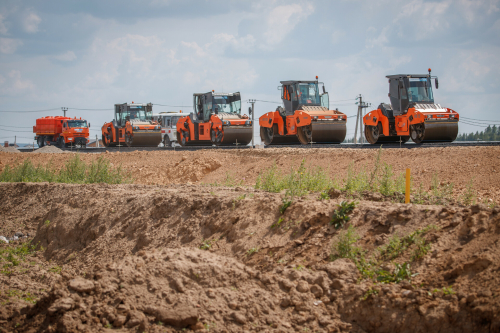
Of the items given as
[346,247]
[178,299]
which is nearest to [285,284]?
[346,247]

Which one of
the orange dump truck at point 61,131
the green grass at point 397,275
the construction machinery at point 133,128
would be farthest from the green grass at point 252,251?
the orange dump truck at point 61,131

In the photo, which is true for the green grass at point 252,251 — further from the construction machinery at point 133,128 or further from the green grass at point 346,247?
the construction machinery at point 133,128

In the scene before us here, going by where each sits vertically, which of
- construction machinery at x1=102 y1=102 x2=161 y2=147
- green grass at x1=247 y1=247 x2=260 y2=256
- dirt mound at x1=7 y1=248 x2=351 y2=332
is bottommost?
dirt mound at x1=7 y1=248 x2=351 y2=332

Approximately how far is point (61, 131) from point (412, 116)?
1355 inches

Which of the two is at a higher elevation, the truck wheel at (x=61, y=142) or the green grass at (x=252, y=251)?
the truck wheel at (x=61, y=142)

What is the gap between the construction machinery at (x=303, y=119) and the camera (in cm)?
2275

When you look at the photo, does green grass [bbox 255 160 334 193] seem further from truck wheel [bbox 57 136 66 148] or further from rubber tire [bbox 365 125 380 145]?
truck wheel [bbox 57 136 66 148]

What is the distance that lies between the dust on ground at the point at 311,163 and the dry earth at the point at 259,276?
11.5ft

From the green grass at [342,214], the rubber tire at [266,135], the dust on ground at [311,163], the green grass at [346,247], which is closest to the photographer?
the green grass at [346,247]

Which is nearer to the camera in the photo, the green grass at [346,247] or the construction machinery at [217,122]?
the green grass at [346,247]

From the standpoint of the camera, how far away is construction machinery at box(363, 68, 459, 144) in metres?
19.5

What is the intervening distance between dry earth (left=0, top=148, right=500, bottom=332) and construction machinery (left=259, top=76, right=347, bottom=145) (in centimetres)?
1416

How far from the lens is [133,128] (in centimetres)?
3359

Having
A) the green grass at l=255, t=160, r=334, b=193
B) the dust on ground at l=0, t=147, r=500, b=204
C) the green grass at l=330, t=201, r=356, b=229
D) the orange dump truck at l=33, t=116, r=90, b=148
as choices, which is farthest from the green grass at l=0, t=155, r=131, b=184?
the orange dump truck at l=33, t=116, r=90, b=148
